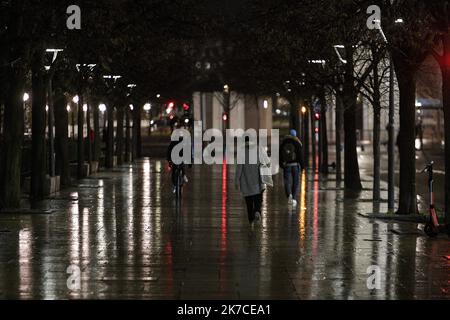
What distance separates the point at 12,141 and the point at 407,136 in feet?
29.0

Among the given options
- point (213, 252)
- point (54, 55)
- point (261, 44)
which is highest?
point (261, 44)

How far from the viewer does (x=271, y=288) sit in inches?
502

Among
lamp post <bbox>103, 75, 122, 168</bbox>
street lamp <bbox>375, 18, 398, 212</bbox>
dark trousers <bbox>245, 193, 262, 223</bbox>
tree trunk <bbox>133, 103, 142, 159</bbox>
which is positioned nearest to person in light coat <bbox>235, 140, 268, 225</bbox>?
dark trousers <bbox>245, 193, 262, 223</bbox>

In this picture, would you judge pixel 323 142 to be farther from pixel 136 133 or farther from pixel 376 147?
pixel 136 133

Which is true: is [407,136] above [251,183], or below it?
above

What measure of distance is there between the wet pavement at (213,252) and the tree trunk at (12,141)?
1213 mm

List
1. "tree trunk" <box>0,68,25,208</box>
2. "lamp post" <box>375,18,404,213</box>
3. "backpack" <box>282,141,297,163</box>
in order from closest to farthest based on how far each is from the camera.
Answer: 1. "tree trunk" <box>0,68,25,208</box>
2. "lamp post" <box>375,18,404,213</box>
3. "backpack" <box>282,141,297,163</box>

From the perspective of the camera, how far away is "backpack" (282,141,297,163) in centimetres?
2686

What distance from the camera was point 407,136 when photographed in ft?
77.3

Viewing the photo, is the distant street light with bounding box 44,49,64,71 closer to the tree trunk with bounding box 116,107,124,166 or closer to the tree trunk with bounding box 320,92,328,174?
the tree trunk with bounding box 320,92,328,174

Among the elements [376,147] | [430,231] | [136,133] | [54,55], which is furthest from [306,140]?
[430,231]

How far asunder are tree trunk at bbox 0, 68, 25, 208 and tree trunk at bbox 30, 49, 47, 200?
2.81 m
